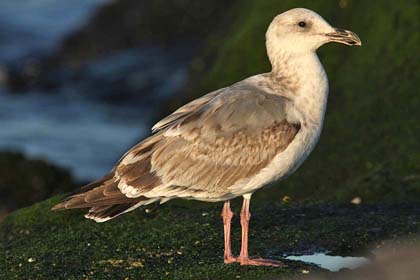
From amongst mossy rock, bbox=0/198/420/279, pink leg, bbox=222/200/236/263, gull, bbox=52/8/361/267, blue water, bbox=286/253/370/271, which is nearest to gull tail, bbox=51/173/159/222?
gull, bbox=52/8/361/267

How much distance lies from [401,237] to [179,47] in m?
18.8

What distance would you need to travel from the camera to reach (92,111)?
28.4 metres

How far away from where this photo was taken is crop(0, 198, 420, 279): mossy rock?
34.5 feet

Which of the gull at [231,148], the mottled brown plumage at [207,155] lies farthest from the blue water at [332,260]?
the mottled brown plumage at [207,155]

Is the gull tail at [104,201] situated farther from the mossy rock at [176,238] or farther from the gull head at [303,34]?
the gull head at [303,34]

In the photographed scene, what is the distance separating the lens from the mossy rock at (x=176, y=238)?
10516 millimetres

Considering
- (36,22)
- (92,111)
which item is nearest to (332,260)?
(92,111)

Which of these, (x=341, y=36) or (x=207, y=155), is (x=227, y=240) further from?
(x=341, y=36)

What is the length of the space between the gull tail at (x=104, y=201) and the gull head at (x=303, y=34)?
219 centimetres

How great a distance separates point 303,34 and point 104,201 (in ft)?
9.04

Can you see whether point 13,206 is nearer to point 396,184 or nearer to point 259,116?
point 396,184

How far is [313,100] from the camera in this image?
10422 mm

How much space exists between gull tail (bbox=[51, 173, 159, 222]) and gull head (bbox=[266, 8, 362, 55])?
7.18ft

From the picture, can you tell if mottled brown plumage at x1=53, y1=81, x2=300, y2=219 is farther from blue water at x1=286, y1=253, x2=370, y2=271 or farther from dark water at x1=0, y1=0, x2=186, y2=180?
dark water at x1=0, y1=0, x2=186, y2=180
